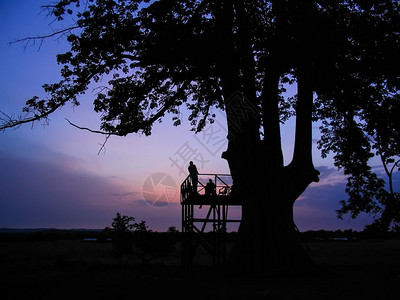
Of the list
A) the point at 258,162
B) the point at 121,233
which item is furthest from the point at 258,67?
the point at 121,233

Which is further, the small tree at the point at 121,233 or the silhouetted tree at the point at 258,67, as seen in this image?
the small tree at the point at 121,233

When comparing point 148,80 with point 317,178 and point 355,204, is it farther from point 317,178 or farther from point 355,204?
point 355,204

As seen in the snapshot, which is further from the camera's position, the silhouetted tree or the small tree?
the small tree

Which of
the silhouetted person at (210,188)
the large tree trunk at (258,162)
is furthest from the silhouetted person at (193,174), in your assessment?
the large tree trunk at (258,162)

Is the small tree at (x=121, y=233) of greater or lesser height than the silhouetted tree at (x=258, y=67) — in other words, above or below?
below

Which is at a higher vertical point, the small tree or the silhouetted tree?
the silhouetted tree

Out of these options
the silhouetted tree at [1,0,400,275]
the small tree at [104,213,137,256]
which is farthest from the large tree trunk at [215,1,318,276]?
the small tree at [104,213,137,256]

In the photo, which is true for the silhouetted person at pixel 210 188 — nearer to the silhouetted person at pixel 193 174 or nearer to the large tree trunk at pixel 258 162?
the silhouetted person at pixel 193 174

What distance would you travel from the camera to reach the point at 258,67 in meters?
17.8

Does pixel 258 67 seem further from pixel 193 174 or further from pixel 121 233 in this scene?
pixel 121 233

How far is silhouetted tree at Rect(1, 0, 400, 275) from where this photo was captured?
1551 cm

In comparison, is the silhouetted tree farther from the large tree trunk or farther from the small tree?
the small tree

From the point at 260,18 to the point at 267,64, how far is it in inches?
74.7

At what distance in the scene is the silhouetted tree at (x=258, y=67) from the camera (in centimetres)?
1551
